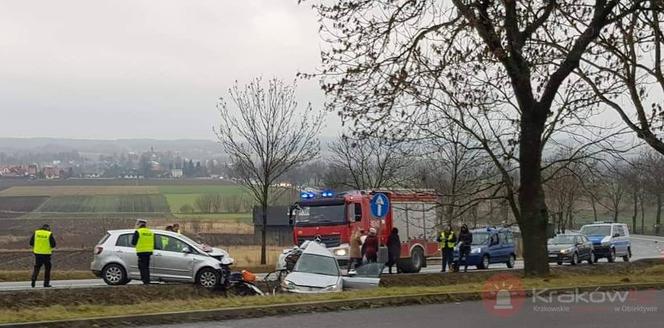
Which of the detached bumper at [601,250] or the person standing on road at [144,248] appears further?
the detached bumper at [601,250]

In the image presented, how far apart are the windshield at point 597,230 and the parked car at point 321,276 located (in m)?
21.3

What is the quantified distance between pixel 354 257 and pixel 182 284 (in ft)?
20.9

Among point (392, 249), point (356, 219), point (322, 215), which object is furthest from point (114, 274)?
point (356, 219)

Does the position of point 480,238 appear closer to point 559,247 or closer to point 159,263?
point 559,247

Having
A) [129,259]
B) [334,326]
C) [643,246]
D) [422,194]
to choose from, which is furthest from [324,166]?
[334,326]

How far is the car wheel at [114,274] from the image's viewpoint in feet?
68.1

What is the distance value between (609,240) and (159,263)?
952 inches

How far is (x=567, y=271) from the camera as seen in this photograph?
2644cm

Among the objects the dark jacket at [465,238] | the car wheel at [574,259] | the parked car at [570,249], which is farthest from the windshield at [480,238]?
the car wheel at [574,259]

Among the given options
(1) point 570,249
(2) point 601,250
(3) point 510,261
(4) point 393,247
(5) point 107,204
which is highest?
(5) point 107,204

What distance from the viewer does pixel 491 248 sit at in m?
32.4

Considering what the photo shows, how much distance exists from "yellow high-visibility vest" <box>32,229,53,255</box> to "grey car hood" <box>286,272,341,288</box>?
6.79 metres

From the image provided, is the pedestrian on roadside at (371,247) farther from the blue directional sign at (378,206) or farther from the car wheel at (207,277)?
the car wheel at (207,277)

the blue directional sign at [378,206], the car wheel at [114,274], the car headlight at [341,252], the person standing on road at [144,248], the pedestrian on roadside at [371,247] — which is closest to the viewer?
the person standing on road at [144,248]
